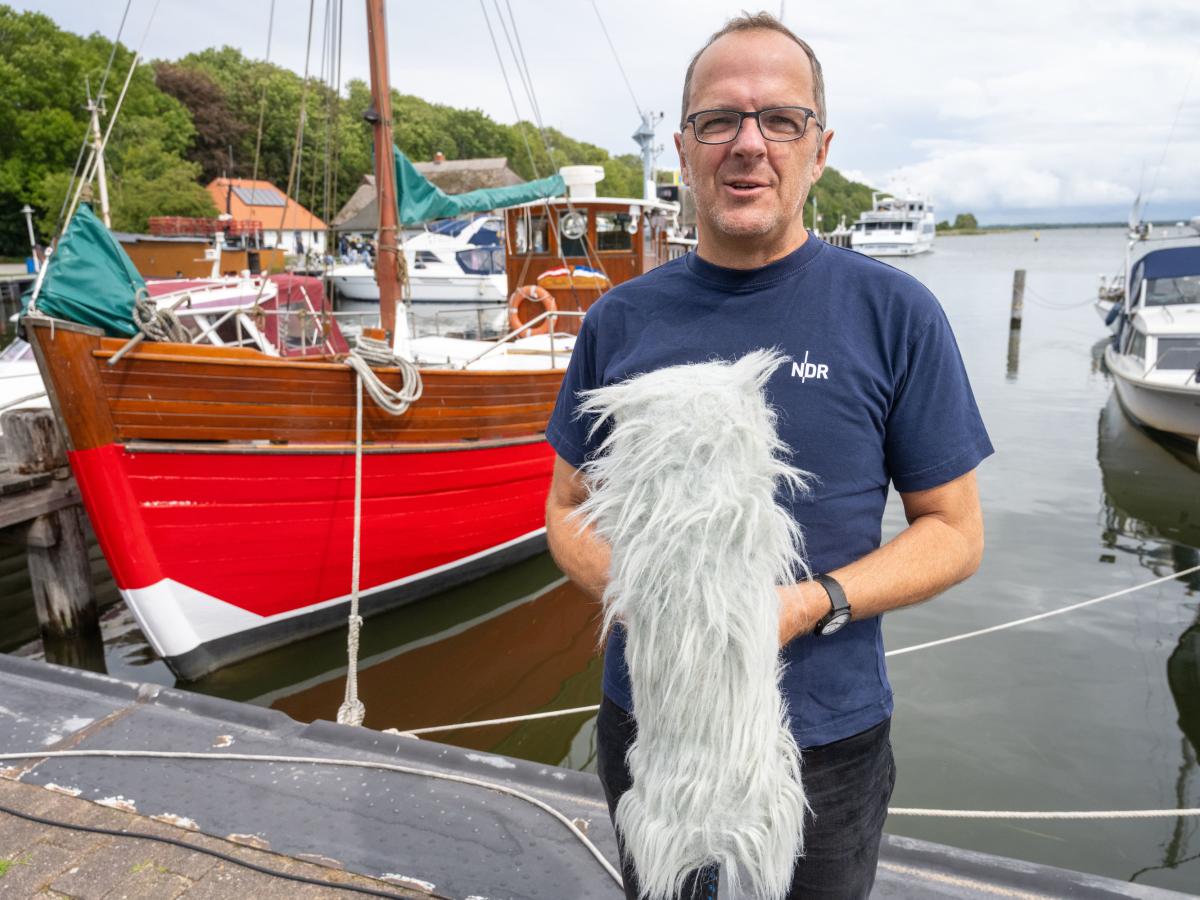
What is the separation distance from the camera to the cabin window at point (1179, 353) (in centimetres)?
A: 1138

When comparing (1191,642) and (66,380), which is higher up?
(66,380)

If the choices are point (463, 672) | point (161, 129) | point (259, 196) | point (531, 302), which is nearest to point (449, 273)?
point (161, 129)

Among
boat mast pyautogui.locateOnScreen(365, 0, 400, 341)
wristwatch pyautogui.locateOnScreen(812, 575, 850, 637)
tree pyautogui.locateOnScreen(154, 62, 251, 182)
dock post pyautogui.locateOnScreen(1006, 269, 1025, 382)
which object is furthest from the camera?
tree pyautogui.locateOnScreen(154, 62, 251, 182)

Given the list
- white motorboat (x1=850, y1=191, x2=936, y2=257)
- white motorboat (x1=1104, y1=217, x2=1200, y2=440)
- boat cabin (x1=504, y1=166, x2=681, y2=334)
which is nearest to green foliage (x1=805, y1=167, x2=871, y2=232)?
white motorboat (x1=850, y1=191, x2=936, y2=257)

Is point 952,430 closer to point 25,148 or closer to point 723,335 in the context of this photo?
point 723,335

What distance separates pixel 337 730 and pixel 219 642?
3.20 metres

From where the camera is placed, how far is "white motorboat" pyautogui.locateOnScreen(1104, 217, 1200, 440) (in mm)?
11070

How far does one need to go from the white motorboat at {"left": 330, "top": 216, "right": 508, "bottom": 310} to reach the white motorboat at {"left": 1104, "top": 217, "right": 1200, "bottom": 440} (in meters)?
21.6

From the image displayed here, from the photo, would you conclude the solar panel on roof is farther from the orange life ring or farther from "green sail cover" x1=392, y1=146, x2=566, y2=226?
"green sail cover" x1=392, y1=146, x2=566, y2=226

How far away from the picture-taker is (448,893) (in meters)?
2.17

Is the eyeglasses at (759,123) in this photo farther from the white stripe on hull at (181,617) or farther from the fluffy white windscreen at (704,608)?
the white stripe on hull at (181,617)

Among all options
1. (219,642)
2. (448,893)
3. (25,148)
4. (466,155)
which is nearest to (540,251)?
(219,642)

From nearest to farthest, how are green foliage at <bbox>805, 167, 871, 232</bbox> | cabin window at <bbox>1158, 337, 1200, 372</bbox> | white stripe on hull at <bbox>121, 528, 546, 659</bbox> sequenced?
white stripe on hull at <bbox>121, 528, 546, 659</bbox>, cabin window at <bbox>1158, 337, 1200, 372</bbox>, green foliage at <bbox>805, 167, 871, 232</bbox>

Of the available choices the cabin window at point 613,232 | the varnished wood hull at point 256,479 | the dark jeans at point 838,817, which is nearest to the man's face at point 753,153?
the dark jeans at point 838,817
